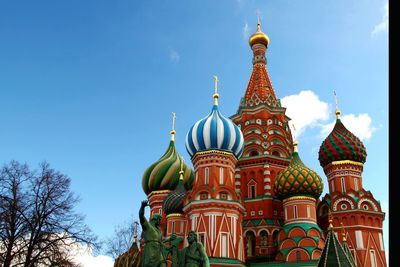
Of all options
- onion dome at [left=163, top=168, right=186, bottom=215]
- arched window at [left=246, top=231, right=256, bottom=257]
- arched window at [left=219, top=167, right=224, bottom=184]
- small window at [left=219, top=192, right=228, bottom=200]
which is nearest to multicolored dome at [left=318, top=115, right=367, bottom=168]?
arched window at [left=246, top=231, right=256, bottom=257]

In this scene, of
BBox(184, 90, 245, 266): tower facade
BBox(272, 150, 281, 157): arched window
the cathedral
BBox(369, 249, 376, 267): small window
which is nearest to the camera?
BBox(184, 90, 245, 266): tower facade

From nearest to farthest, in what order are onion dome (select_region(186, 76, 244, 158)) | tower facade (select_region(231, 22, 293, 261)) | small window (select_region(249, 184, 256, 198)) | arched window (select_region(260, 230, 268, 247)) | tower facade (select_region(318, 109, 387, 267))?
tower facade (select_region(318, 109, 387, 267)) < onion dome (select_region(186, 76, 244, 158)) < arched window (select_region(260, 230, 268, 247)) < tower facade (select_region(231, 22, 293, 261)) < small window (select_region(249, 184, 256, 198))

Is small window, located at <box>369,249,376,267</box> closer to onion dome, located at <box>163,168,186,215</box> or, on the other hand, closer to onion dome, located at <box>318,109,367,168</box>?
onion dome, located at <box>318,109,367,168</box>

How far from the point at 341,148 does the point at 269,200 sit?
624 cm

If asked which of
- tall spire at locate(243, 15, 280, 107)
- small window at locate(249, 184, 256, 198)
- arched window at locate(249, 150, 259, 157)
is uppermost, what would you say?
tall spire at locate(243, 15, 280, 107)

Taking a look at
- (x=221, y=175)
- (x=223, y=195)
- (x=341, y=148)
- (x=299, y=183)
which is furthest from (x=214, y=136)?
(x=341, y=148)

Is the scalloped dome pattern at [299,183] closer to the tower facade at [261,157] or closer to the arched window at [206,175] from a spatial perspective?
the tower facade at [261,157]

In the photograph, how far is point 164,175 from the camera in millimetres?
34500

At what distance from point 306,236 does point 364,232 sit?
465 centimetres

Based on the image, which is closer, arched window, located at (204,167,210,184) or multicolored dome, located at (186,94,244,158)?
arched window, located at (204,167,210,184)

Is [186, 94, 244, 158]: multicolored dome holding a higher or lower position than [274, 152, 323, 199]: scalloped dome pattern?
higher

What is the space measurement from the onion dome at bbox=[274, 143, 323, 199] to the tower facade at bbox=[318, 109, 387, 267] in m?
2.27

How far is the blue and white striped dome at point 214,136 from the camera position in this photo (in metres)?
27.0

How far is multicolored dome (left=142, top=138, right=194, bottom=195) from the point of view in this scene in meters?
34.4
